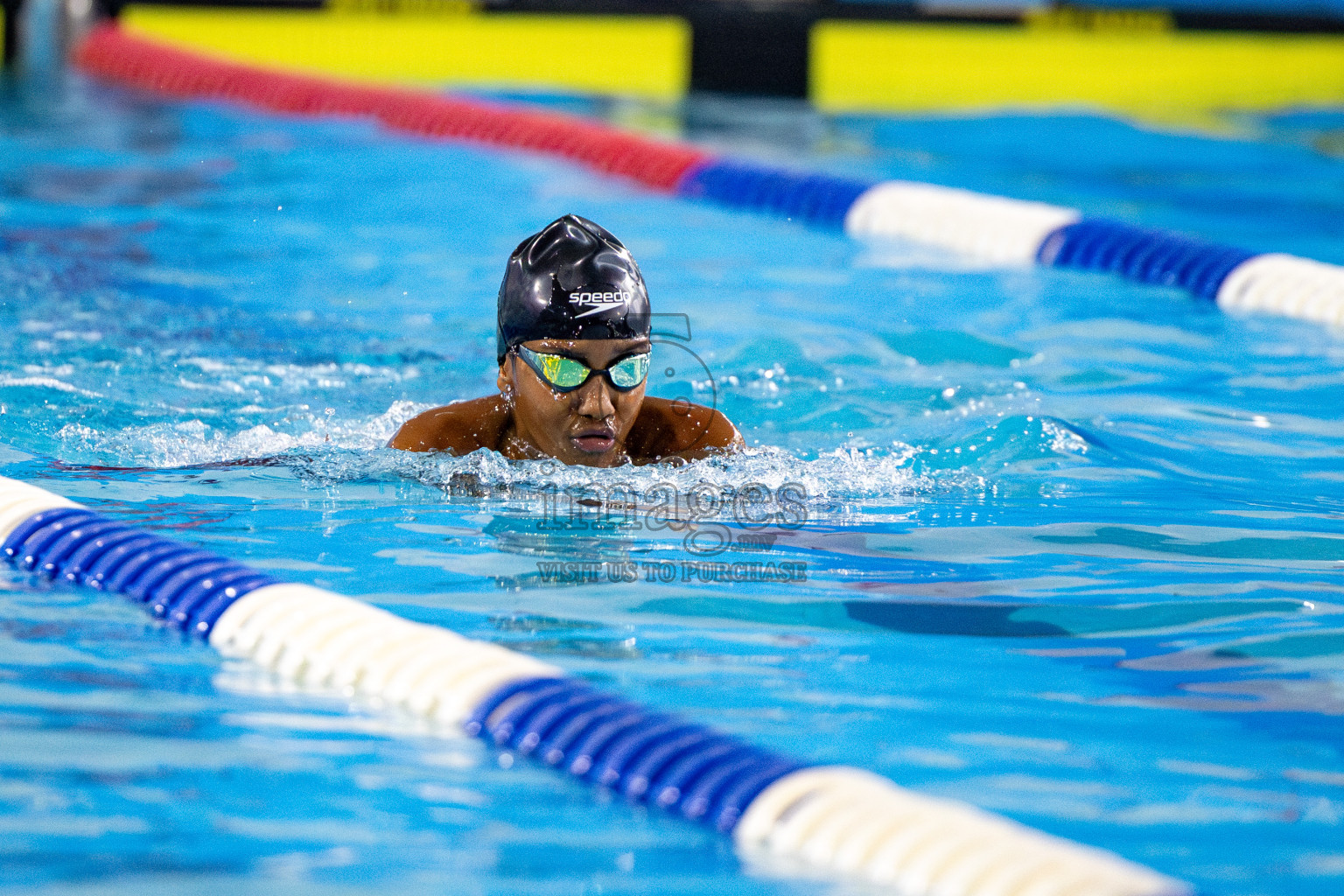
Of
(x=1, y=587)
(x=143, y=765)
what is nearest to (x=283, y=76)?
(x=1, y=587)

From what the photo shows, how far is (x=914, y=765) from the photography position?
238 centimetres

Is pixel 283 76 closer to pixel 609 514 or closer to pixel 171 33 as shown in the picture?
pixel 171 33

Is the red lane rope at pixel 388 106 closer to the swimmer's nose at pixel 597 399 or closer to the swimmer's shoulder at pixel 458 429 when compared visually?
the swimmer's shoulder at pixel 458 429

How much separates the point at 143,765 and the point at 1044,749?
123 centimetres

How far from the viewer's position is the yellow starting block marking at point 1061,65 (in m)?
10.8

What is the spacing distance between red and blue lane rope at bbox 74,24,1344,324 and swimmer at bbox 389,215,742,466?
2847 millimetres

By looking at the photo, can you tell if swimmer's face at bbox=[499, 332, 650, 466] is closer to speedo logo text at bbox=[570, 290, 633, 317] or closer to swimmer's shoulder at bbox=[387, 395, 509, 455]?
speedo logo text at bbox=[570, 290, 633, 317]

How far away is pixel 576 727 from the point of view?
7.92 ft

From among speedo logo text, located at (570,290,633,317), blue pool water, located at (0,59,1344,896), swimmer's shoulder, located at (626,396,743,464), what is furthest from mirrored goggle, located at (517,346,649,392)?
swimmer's shoulder, located at (626,396,743,464)

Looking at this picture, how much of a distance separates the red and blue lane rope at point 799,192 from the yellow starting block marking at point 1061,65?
2.54 metres

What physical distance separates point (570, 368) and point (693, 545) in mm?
454

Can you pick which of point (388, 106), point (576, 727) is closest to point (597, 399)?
point (576, 727)

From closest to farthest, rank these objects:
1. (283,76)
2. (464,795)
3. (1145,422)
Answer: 1. (464,795)
2. (1145,422)
3. (283,76)

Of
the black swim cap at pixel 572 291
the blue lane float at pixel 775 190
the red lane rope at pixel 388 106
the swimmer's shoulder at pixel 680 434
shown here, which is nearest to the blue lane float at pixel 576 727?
the black swim cap at pixel 572 291
